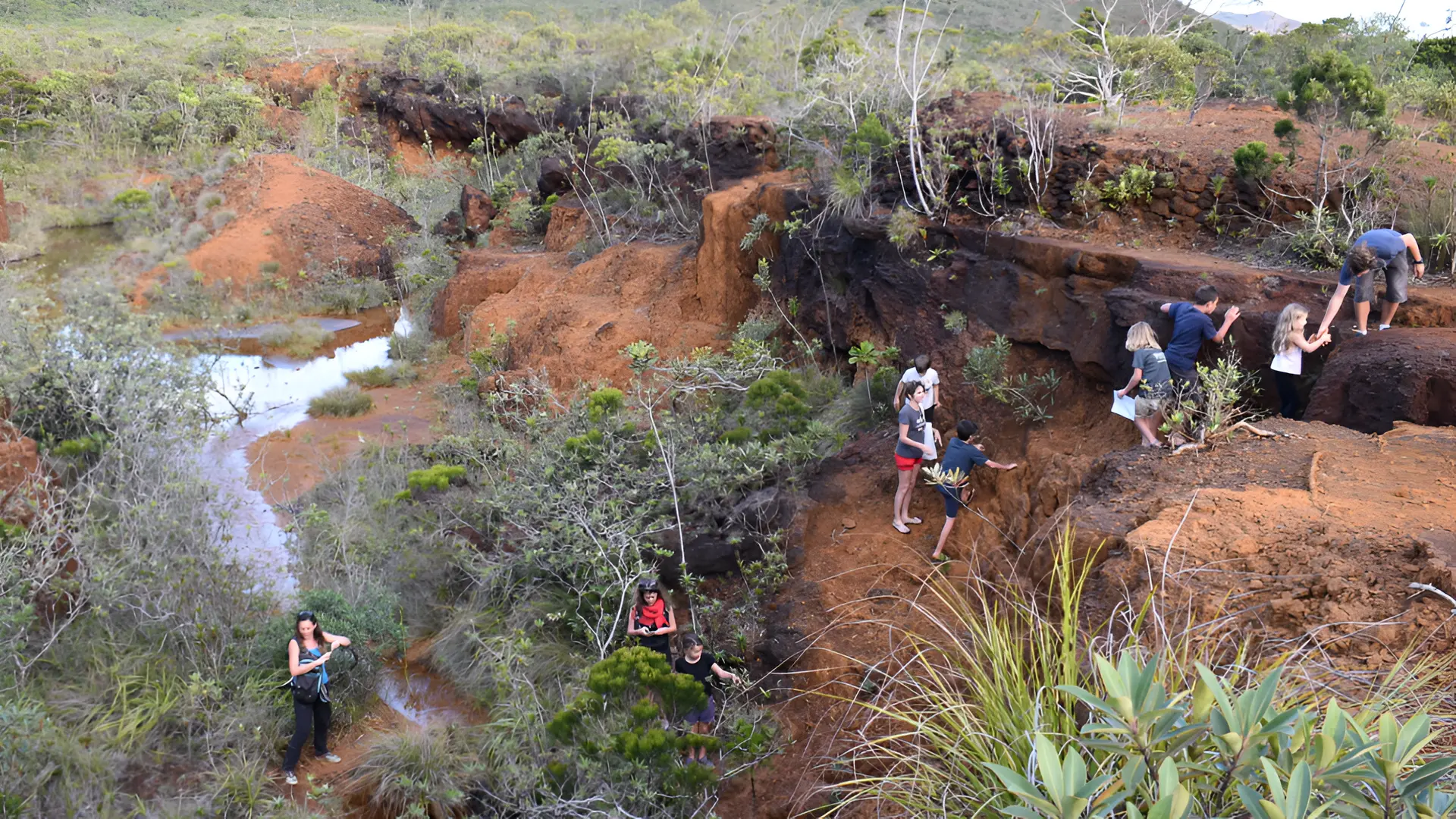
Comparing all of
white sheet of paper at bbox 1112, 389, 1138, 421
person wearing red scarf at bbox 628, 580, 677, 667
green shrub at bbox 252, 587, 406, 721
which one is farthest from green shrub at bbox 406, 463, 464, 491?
white sheet of paper at bbox 1112, 389, 1138, 421

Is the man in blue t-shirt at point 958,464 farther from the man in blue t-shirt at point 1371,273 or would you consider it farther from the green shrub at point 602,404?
the green shrub at point 602,404

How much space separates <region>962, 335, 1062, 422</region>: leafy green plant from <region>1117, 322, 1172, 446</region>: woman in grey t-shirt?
1.60 metres

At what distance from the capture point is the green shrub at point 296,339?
17.9 metres

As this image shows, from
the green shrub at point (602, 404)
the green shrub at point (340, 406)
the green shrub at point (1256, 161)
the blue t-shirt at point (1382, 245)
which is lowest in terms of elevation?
the green shrub at point (340, 406)

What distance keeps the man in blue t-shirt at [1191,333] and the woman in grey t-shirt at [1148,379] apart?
0.29 feet

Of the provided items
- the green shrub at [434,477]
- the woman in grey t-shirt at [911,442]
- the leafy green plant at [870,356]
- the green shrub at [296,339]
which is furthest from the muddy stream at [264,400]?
the leafy green plant at [870,356]

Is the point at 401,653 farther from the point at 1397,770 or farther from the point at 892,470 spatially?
the point at 1397,770

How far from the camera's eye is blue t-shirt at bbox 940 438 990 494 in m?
6.67

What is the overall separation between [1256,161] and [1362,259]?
2464 mm

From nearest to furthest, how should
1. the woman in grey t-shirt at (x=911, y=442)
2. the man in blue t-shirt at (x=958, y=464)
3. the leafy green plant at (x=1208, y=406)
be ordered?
the leafy green plant at (x=1208, y=406) → the man in blue t-shirt at (x=958, y=464) → the woman in grey t-shirt at (x=911, y=442)

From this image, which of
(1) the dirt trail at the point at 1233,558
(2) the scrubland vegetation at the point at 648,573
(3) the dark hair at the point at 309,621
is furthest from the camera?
(3) the dark hair at the point at 309,621

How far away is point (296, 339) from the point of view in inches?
719

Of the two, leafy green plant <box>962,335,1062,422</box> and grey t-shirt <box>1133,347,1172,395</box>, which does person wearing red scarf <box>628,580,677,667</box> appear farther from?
leafy green plant <box>962,335,1062,422</box>

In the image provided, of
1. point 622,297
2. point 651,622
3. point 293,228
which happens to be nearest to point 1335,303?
point 651,622
